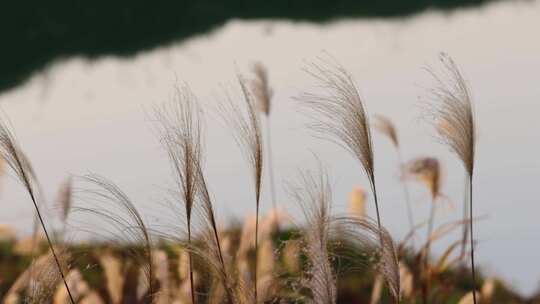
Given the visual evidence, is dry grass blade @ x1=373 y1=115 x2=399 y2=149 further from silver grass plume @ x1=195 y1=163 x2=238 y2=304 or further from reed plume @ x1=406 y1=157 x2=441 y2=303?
silver grass plume @ x1=195 y1=163 x2=238 y2=304

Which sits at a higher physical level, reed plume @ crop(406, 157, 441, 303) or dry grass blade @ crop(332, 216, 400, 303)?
dry grass blade @ crop(332, 216, 400, 303)

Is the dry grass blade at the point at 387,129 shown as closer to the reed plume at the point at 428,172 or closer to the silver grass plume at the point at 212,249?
the reed plume at the point at 428,172

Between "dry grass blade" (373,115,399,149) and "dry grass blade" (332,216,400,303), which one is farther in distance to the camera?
"dry grass blade" (373,115,399,149)

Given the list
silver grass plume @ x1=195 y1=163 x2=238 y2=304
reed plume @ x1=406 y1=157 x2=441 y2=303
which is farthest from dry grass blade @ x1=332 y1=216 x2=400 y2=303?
reed plume @ x1=406 y1=157 x2=441 y2=303

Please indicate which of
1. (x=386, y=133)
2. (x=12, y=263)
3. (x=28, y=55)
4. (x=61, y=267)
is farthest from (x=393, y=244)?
(x=28, y=55)

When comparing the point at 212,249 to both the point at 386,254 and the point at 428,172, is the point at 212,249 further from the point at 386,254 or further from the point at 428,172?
the point at 428,172

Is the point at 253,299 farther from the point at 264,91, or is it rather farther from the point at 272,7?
the point at 272,7

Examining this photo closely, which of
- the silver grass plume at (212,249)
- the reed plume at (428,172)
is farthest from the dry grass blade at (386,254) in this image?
the reed plume at (428,172)

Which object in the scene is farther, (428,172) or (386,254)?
(428,172)

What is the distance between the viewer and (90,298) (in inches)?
156

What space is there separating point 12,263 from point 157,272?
6095mm

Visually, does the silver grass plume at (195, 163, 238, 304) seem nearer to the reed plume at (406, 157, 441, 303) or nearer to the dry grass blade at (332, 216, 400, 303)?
the dry grass blade at (332, 216, 400, 303)

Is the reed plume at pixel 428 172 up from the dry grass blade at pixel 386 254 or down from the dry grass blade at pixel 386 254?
down

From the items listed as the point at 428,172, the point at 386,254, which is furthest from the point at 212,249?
the point at 428,172
